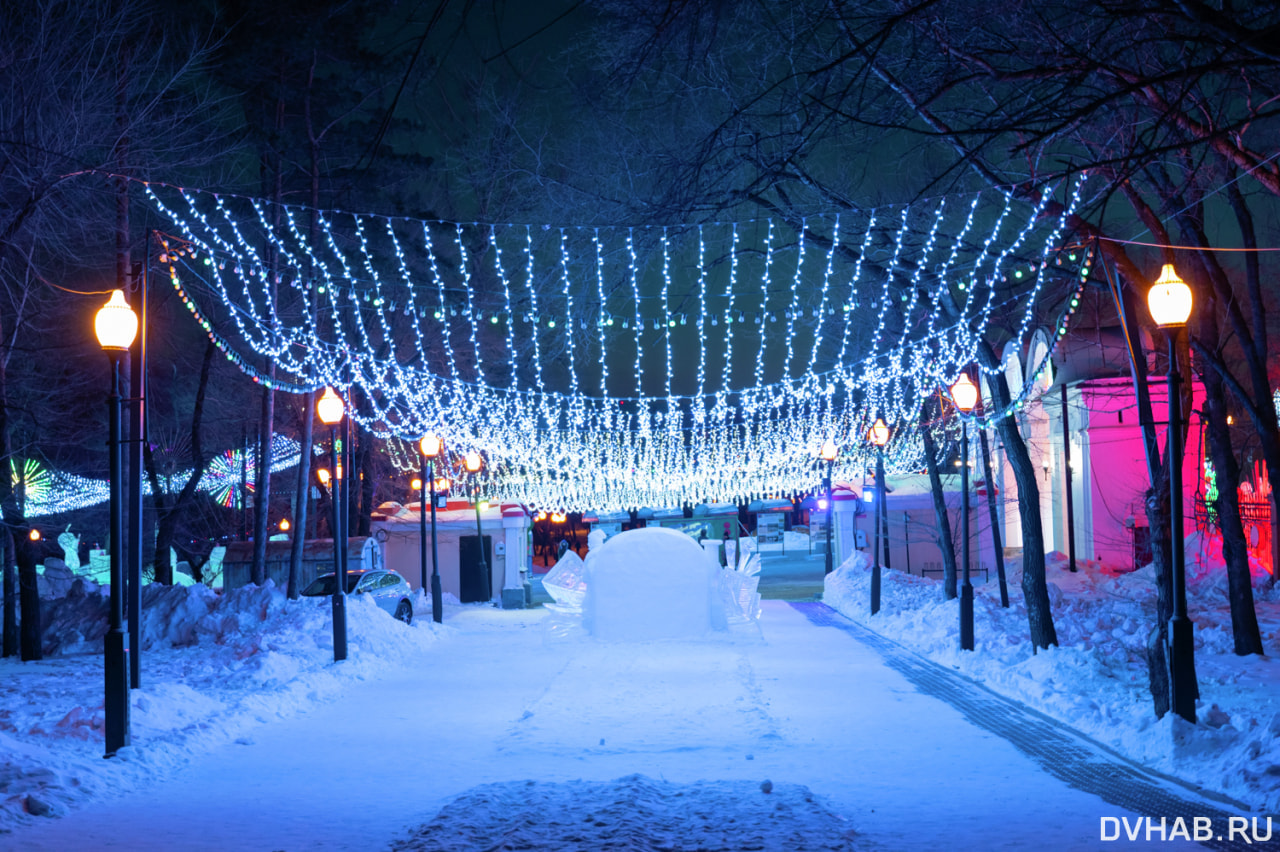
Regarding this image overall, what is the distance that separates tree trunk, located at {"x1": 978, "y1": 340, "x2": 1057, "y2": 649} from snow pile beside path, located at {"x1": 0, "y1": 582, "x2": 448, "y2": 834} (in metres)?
9.94

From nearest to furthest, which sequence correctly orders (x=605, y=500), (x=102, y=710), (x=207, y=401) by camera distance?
(x=102, y=710) → (x=207, y=401) → (x=605, y=500)

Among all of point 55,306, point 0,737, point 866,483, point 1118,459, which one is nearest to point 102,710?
point 0,737

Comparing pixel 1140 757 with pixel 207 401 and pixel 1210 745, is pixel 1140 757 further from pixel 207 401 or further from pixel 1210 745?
pixel 207 401

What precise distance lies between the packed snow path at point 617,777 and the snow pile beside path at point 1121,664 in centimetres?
98

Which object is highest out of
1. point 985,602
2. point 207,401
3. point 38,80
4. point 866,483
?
point 38,80

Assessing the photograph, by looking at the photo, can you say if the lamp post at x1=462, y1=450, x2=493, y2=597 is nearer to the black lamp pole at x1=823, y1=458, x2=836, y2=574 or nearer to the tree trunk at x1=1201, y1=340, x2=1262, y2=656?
the black lamp pole at x1=823, y1=458, x2=836, y2=574

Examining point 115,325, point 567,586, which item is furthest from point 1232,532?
point 115,325

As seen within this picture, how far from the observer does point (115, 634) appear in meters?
9.49

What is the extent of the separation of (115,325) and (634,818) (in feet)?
22.7

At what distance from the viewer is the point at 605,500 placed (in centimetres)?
5034

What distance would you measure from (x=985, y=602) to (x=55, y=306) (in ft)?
66.6

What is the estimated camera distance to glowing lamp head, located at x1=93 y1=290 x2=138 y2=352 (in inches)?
384

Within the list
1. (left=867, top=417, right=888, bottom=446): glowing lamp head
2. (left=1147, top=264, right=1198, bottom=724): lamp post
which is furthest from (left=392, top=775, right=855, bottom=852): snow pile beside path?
(left=867, top=417, right=888, bottom=446): glowing lamp head

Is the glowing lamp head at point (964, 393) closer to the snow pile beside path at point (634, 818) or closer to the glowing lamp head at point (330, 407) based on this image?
the snow pile beside path at point (634, 818)
